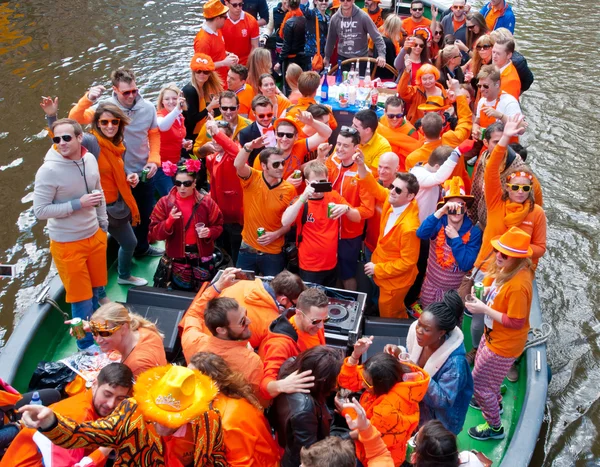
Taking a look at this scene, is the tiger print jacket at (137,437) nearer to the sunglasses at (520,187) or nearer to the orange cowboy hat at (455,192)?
the orange cowboy hat at (455,192)

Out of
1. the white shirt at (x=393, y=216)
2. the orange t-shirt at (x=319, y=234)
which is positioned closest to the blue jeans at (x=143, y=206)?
the orange t-shirt at (x=319, y=234)

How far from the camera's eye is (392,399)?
3.46 meters

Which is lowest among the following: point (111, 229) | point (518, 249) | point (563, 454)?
point (563, 454)

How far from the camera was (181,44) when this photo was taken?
14250 mm

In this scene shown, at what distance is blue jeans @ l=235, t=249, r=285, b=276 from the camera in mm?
5605

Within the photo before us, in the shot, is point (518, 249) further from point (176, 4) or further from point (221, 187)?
point (176, 4)

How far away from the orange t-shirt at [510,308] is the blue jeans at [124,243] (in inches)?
133

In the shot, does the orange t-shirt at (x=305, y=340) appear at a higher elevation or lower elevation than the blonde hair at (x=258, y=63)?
lower

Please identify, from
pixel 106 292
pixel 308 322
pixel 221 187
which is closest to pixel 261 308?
pixel 308 322

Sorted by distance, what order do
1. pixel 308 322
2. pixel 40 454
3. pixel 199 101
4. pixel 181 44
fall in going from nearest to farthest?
pixel 40 454 < pixel 308 322 < pixel 199 101 < pixel 181 44

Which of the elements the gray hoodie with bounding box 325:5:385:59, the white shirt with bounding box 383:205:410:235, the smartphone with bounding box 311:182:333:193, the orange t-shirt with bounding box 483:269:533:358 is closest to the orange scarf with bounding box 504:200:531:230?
the orange t-shirt with bounding box 483:269:533:358

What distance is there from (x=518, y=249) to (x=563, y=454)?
9.29ft

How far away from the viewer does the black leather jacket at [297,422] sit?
10.9 feet

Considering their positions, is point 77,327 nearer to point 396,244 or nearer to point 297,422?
point 297,422
